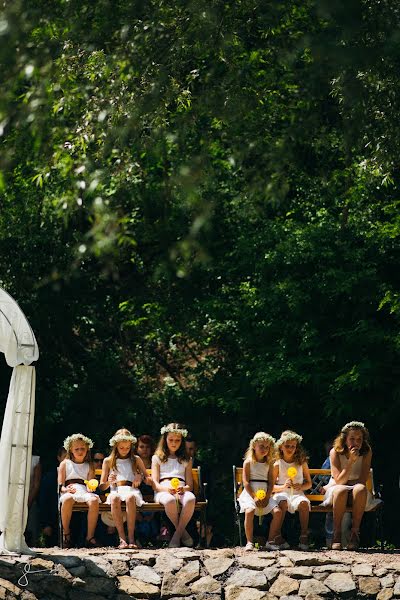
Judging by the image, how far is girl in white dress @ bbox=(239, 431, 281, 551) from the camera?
1109 centimetres

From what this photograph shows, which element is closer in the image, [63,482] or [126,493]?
[126,493]

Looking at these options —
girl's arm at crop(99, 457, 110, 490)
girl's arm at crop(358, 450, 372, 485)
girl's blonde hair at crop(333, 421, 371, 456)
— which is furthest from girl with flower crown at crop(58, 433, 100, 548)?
girl's arm at crop(358, 450, 372, 485)

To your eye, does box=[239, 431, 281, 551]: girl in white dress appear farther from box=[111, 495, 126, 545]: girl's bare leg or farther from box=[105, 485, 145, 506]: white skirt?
box=[111, 495, 126, 545]: girl's bare leg

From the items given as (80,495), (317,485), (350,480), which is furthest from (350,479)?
(80,495)

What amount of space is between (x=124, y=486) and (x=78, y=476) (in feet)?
1.51

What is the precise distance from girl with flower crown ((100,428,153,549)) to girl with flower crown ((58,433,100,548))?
161mm

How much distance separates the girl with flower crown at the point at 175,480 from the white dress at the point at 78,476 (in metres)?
0.63

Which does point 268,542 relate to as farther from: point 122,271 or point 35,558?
point 122,271

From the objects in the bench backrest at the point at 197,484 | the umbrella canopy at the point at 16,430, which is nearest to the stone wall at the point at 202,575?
the umbrella canopy at the point at 16,430

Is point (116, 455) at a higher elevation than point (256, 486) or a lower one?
higher

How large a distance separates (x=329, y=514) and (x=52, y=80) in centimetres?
560

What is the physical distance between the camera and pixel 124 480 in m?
11.3

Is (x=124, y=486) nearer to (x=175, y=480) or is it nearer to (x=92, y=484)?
(x=92, y=484)

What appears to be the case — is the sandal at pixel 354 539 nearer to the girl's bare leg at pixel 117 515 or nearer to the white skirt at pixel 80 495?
the girl's bare leg at pixel 117 515
